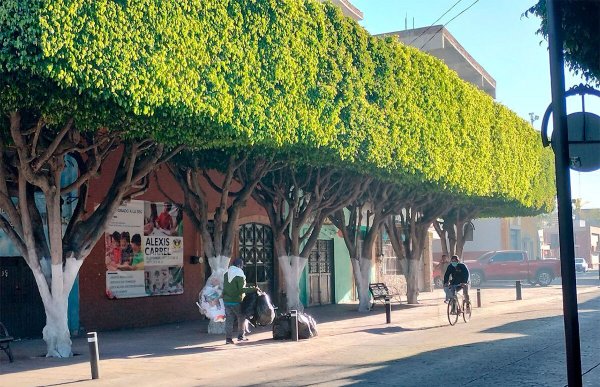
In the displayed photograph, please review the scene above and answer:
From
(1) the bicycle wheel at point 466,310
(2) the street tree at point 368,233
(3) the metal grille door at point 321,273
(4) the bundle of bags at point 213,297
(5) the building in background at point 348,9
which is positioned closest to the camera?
(4) the bundle of bags at point 213,297

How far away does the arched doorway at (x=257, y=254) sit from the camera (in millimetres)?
25109

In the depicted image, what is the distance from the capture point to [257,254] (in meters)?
25.8

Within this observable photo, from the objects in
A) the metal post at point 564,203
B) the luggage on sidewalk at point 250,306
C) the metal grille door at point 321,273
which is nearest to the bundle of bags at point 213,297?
the luggage on sidewalk at point 250,306

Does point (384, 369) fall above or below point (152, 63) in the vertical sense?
below

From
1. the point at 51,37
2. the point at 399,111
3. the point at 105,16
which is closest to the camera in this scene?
the point at 51,37

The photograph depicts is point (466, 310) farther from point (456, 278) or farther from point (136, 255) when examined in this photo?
point (136, 255)

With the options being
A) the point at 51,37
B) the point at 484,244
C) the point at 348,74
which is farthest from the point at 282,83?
the point at 484,244

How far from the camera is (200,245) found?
23.3m

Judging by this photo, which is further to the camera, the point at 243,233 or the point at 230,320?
the point at 243,233

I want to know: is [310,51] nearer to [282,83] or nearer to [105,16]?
[282,83]

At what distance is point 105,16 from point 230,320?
7.19m

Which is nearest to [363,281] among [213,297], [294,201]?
[294,201]

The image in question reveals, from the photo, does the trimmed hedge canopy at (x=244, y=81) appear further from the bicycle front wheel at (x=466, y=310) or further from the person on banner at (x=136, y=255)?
the person on banner at (x=136, y=255)

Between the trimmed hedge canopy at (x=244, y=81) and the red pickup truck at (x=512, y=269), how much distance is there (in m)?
19.5
